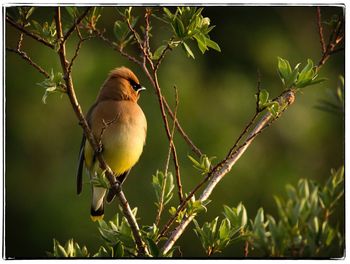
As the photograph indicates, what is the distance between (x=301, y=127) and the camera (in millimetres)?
4949

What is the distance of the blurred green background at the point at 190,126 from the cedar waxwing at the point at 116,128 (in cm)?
17

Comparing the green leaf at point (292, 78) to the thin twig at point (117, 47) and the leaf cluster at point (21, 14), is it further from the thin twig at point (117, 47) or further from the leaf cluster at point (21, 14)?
the leaf cluster at point (21, 14)

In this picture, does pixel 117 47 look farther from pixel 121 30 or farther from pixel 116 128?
pixel 116 128

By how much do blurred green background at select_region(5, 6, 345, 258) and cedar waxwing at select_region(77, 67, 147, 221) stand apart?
0.55 ft

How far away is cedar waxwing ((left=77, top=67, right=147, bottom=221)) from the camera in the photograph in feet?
13.3

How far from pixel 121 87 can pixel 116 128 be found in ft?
0.80

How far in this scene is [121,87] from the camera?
4.25m

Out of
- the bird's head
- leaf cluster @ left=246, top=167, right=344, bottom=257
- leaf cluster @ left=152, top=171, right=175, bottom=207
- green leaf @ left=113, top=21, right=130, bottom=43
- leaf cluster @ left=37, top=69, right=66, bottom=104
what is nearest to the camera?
leaf cluster @ left=246, top=167, right=344, bottom=257

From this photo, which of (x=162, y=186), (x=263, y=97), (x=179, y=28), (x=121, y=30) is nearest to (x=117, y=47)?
(x=121, y=30)

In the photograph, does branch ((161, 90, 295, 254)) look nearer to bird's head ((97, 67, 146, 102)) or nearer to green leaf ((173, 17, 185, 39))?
green leaf ((173, 17, 185, 39))

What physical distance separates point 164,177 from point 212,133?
7.87 ft

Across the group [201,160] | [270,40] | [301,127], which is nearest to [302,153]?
[301,127]

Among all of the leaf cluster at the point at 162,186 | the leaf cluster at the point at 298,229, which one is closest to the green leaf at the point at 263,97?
the leaf cluster at the point at 298,229

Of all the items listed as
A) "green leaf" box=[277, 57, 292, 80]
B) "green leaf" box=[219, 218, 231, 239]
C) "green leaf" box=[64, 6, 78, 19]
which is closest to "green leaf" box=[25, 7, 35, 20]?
"green leaf" box=[64, 6, 78, 19]
